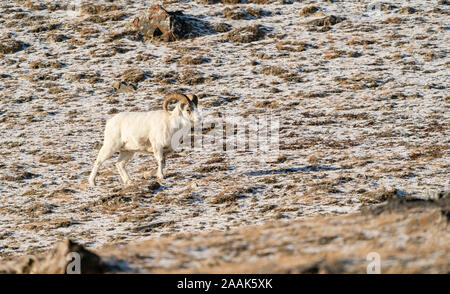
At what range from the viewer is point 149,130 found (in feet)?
49.0

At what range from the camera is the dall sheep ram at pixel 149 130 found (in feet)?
49.0

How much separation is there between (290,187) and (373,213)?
7.06 m

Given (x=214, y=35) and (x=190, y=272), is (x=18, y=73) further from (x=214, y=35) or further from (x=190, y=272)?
(x=190, y=272)

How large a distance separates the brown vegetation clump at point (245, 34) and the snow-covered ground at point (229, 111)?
0.50 m

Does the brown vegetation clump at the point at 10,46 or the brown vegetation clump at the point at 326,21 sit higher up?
the brown vegetation clump at the point at 326,21

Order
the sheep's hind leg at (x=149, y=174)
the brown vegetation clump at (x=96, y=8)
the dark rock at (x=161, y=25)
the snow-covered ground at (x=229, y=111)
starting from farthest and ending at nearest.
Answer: the brown vegetation clump at (x=96, y=8) → the dark rock at (x=161, y=25) → the sheep's hind leg at (x=149, y=174) → the snow-covered ground at (x=229, y=111)

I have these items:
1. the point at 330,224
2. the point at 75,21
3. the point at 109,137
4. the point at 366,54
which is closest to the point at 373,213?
the point at 330,224

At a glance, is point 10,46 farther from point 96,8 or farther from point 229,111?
point 229,111

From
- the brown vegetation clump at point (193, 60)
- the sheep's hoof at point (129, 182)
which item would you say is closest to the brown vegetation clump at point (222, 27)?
the brown vegetation clump at point (193, 60)

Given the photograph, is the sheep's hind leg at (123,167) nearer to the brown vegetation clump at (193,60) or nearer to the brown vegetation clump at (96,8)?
the brown vegetation clump at (193,60)

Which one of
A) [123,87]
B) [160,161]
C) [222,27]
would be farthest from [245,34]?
[160,161]

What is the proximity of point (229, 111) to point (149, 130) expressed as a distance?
9.47 metres

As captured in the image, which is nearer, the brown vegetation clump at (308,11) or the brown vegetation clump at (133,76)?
the brown vegetation clump at (133,76)

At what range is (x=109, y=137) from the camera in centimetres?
1502
